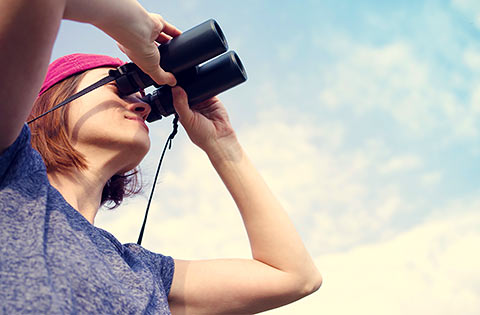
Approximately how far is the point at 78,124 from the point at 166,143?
0.35 metres

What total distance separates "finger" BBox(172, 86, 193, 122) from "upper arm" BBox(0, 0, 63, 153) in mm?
666

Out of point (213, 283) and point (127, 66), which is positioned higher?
point (127, 66)

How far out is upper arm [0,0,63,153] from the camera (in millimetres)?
721

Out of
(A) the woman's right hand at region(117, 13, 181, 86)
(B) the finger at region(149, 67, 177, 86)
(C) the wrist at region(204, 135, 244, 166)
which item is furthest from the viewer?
(C) the wrist at region(204, 135, 244, 166)

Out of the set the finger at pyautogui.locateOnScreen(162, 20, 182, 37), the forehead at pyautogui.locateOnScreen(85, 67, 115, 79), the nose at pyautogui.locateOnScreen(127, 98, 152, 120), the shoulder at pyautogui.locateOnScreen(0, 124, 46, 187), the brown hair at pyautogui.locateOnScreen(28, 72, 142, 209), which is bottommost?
the shoulder at pyautogui.locateOnScreen(0, 124, 46, 187)

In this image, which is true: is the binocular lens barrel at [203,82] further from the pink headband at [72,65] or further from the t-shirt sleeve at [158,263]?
the t-shirt sleeve at [158,263]

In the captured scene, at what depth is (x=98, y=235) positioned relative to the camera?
1070 millimetres

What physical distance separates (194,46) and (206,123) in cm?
37

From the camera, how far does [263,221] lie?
58.3 inches

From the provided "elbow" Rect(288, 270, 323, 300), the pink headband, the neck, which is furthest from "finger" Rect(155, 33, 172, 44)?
"elbow" Rect(288, 270, 323, 300)

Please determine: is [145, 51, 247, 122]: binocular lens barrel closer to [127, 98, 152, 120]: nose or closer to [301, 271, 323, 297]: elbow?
[127, 98, 152, 120]: nose

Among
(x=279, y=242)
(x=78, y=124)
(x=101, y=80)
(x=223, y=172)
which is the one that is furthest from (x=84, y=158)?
(x=279, y=242)

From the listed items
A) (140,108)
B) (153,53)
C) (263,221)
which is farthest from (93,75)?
(263,221)

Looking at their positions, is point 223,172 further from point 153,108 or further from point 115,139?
point 115,139
